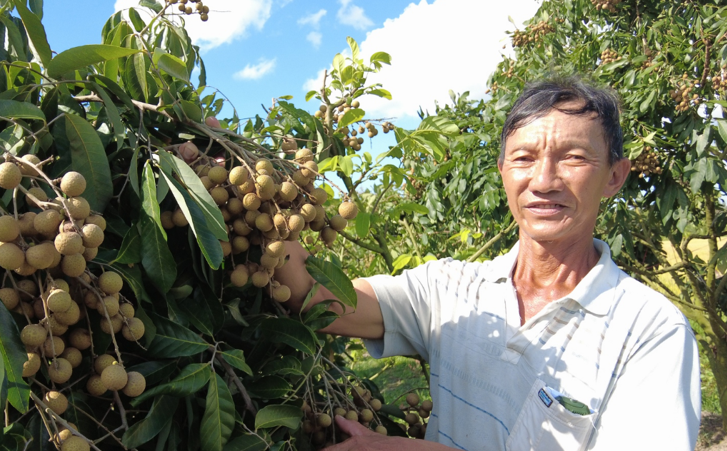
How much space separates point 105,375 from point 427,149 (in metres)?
1.29

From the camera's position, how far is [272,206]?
1053 millimetres

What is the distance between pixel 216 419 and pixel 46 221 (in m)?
0.43

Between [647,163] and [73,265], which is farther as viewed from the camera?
[647,163]

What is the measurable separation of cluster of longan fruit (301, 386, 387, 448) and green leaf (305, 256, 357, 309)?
256 millimetres

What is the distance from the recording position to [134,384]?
858mm

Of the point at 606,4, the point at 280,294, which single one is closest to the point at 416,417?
the point at 280,294

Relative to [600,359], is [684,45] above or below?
above

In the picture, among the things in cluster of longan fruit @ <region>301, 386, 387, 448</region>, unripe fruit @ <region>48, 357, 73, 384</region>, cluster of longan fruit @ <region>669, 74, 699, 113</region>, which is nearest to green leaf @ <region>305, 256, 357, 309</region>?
cluster of longan fruit @ <region>301, 386, 387, 448</region>

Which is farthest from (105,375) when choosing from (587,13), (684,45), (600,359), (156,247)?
(587,13)

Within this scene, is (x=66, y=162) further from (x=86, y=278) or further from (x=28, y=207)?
(x=86, y=278)

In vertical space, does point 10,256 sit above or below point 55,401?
above

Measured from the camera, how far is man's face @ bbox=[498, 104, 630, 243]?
1555 millimetres

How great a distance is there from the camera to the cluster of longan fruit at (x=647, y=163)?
345 cm

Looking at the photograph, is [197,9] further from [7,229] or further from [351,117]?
[7,229]
